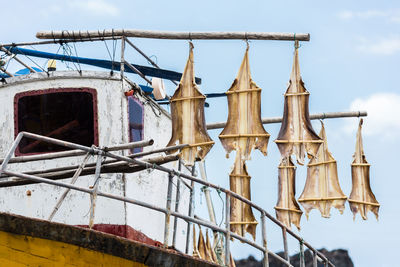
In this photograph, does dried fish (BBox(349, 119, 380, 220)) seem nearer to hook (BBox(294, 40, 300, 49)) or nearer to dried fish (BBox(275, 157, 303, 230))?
dried fish (BBox(275, 157, 303, 230))

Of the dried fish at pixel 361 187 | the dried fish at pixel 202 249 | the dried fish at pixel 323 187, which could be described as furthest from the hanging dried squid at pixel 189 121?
the dried fish at pixel 361 187

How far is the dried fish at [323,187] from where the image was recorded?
52.6ft

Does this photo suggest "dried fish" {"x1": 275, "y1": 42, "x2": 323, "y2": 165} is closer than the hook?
Yes

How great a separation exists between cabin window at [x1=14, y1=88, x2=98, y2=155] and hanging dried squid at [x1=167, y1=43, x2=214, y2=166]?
55.8 inches

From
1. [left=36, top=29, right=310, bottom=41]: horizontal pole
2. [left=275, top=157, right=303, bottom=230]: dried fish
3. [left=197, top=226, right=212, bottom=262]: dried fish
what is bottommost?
[left=197, top=226, right=212, bottom=262]: dried fish

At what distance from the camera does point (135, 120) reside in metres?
14.4

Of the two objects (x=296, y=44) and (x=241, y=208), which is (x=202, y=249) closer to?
(x=241, y=208)

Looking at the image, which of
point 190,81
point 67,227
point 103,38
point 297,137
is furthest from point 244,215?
point 67,227

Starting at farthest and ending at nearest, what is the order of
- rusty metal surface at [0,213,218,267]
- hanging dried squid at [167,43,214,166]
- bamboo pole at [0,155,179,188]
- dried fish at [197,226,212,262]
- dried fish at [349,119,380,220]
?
dried fish at [349,119,380,220] < dried fish at [197,226,212,262] < hanging dried squid at [167,43,214,166] < bamboo pole at [0,155,179,188] < rusty metal surface at [0,213,218,267]

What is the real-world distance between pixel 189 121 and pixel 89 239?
160 inches

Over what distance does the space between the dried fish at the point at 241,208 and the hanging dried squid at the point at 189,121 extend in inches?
76.2

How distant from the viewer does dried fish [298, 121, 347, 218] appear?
16047 millimetres

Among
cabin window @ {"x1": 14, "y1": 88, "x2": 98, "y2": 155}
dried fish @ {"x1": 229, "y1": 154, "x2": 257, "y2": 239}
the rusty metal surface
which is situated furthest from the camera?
dried fish @ {"x1": 229, "y1": 154, "x2": 257, "y2": 239}

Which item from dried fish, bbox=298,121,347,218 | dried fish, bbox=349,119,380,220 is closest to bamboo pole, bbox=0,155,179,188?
dried fish, bbox=298,121,347,218
